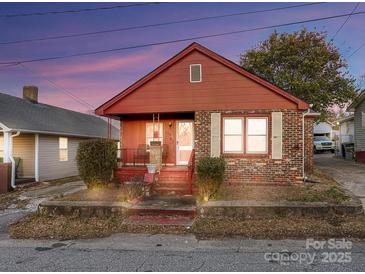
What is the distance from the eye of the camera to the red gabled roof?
13.0m

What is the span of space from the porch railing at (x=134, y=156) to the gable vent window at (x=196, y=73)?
385 cm

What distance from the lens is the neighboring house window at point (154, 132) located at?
15.5 m

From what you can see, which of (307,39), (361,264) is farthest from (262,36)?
(361,264)

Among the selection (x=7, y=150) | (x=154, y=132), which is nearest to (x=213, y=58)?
(x=154, y=132)

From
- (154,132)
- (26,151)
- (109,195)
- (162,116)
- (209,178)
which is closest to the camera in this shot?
(209,178)

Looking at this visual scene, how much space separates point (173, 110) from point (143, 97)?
57.4 inches

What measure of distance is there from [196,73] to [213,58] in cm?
90

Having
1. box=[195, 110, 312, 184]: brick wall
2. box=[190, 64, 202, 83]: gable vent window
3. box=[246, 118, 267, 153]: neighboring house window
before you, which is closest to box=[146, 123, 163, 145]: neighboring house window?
box=[190, 64, 202, 83]: gable vent window

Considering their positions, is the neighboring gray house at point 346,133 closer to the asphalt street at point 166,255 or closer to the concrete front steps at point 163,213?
the concrete front steps at point 163,213

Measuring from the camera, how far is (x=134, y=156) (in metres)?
15.5

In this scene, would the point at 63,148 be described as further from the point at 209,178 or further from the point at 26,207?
the point at 209,178

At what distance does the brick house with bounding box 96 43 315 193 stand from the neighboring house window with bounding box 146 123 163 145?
0.99 meters

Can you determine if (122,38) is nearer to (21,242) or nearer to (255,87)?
(255,87)

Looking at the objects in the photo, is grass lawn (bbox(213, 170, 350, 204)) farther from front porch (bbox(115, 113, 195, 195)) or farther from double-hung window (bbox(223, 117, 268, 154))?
front porch (bbox(115, 113, 195, 195))
